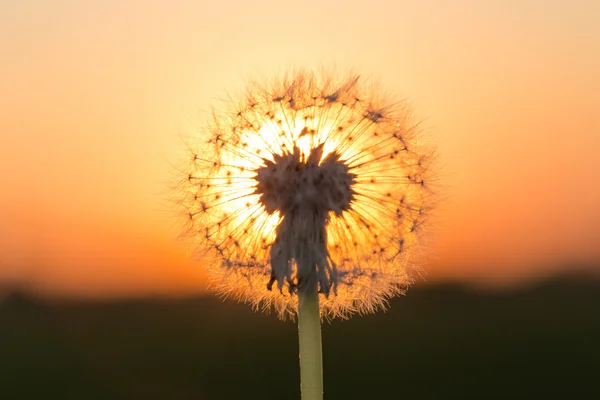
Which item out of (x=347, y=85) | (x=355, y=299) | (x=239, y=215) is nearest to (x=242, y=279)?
(x=239, y=215)

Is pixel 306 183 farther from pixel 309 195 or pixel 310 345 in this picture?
pixel 310 345

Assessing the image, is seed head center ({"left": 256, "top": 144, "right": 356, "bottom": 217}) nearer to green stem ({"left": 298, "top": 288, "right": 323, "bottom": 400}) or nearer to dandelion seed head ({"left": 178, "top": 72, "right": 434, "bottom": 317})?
dandelion seed head ({"left": 178, "top": 72, "right": 434, "bottom": 317})

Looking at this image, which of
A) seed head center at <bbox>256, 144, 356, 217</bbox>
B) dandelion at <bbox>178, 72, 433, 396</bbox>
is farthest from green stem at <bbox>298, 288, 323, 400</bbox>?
seed head center at <bbox>256, 144, 356, 217</bbox>

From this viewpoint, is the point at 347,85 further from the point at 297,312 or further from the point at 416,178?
the point at 297,312

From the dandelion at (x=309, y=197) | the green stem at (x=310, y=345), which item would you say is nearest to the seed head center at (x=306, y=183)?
the dandelion at (x=309, y=197)

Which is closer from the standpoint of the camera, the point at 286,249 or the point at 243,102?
Answer: the point at 286,249

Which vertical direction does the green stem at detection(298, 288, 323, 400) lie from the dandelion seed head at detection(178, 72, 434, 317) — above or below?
below

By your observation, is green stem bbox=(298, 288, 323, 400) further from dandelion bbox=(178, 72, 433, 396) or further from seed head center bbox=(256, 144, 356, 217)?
seed head center bbox=(256, 144, 356, 217)
